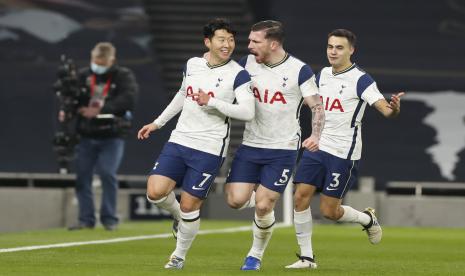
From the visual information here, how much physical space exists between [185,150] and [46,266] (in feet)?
4.49

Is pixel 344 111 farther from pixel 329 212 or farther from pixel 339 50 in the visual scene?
pixel 329 212

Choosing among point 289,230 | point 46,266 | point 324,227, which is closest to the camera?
point 46,266

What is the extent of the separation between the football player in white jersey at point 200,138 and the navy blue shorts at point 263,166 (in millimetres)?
304

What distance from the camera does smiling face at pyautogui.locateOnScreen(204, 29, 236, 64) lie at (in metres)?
10.1

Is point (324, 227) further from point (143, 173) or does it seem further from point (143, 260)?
point (143, 260)

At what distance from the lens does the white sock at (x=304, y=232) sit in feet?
35.3

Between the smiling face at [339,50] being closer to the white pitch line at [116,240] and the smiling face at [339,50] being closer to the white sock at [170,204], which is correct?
the white sock at [170,204]

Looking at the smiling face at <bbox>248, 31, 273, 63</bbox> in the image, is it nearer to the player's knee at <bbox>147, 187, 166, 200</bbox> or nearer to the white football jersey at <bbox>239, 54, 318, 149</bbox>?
the white football jersey at <bbox>239, 54, 318, 149</bbox>

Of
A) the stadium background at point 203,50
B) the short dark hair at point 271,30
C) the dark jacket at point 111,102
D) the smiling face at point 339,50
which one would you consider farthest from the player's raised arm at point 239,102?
the stadium background at point 203,50

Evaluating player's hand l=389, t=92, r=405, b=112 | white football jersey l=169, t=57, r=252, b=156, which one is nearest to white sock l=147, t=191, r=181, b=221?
white football jersey l=169, t=57, r=252, b=156

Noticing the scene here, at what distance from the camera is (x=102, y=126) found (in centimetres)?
1603

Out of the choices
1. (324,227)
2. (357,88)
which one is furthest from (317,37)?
(357,88)

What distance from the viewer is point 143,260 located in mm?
11102

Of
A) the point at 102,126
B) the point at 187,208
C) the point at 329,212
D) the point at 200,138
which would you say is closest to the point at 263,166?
the point at 200,138
